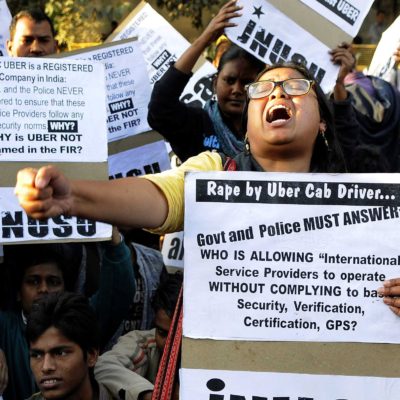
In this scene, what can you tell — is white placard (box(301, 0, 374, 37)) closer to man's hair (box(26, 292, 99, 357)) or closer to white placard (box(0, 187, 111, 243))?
white placard (box(0, 187, 111, 243))

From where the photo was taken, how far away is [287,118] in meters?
2.96

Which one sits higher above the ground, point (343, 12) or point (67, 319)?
point (343, 12)

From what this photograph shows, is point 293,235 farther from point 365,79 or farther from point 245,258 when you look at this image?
point 365,79

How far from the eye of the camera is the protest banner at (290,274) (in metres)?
2.80

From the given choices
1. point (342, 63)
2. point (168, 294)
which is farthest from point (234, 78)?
point (168, 294)

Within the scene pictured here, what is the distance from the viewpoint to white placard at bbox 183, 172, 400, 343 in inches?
110

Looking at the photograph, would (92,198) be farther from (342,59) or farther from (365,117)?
(365,117)

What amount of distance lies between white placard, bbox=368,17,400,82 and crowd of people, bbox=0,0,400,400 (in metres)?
0.13

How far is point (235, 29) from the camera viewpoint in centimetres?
459

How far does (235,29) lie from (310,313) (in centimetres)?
206

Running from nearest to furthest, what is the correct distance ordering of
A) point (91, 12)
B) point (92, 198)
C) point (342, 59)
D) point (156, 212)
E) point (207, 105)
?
point (92, 198), point (156, 212), point (342, 59), point (207, 105), point (91, 12)

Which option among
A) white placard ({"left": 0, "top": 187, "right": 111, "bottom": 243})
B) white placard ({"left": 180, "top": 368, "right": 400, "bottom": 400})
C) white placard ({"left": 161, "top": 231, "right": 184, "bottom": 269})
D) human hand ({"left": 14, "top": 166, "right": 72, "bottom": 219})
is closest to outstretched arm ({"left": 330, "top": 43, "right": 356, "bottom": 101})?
white placard ({"left": 161, "top": 231, "right": 184, "bottom": 269})

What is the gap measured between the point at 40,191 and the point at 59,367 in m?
1.70

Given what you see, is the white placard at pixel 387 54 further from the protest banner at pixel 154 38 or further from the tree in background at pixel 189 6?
the tree in background at pixel 189 6
